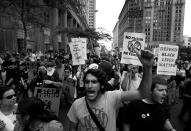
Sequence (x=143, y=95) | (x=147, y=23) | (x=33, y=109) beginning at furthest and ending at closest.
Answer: (x=147, y=23), (x=143, y=95), (x=33, y=109)

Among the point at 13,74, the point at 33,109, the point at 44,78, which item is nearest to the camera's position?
the point at 33,109

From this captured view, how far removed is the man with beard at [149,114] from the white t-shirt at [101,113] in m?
0.37

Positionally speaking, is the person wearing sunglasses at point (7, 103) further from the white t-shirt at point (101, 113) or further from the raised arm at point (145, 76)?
the raised arm at point (145, 76)

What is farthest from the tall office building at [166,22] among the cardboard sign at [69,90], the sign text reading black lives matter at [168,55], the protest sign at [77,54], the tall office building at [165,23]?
the cardboard sign at [69,90]

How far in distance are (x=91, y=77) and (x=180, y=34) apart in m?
129

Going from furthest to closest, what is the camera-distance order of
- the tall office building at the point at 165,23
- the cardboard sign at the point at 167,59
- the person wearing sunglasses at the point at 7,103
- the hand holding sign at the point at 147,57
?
1. the tall office building at the point at 165,23
2. the cardboard sign at the point at 167,59
3. the person wearing sunglasses at the point at 7,103
4. the hand holding sign at the point at 147,57

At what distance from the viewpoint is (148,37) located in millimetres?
121688

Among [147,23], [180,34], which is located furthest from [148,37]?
[180,34]

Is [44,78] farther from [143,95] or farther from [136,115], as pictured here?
[143,95]

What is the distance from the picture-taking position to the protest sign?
21.9 feet

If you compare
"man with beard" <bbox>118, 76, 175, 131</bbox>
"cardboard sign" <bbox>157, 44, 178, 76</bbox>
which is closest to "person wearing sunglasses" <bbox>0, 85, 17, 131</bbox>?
"man with beard" <bbox>118, 76, 175, 131</bbox>

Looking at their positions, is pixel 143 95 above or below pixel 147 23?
below

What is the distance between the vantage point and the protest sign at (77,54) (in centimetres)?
666

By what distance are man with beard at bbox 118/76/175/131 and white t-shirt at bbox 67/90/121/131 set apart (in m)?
0.37
